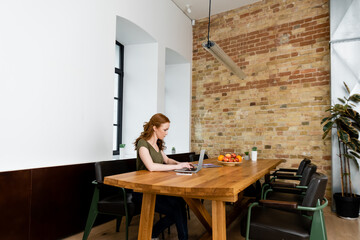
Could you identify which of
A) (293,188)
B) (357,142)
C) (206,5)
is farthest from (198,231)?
(206,5)

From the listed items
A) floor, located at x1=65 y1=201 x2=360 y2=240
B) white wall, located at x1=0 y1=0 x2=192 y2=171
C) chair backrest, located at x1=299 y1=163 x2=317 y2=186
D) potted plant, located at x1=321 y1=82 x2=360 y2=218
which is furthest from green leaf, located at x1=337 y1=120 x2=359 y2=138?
white wall, located at x1=0 y1=0 x2=192 y2=171

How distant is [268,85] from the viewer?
5055 millimetres

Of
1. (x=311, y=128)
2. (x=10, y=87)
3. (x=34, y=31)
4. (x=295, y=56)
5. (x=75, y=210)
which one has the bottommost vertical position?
(x=75, y=210)

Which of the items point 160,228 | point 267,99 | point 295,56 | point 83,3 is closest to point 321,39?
point 295,56

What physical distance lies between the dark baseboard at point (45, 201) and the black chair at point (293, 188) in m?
2.05

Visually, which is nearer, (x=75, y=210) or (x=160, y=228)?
(x=160, y=228)

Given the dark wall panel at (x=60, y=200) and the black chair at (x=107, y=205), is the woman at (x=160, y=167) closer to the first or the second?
the black chair at (x=107, y=205)

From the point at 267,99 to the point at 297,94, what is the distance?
1.75ft

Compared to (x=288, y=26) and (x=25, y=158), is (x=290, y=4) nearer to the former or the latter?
(x=288, y=26)

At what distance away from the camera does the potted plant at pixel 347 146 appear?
12.2ft

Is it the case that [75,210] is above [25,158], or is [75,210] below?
below

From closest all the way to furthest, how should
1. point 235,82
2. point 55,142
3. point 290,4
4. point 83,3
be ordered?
point 55,142
point 83,3
point 290,4
point 235,82

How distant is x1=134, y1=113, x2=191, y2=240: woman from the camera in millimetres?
2203

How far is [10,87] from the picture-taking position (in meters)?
2.36
